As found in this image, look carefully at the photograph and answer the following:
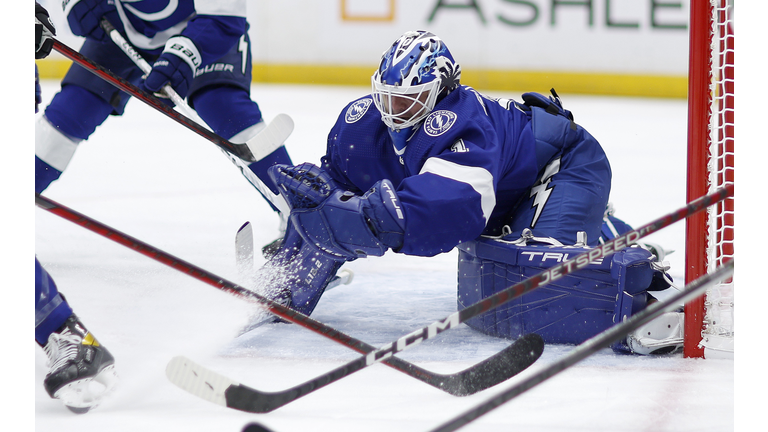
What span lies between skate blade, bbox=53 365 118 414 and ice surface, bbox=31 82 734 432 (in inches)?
1.1

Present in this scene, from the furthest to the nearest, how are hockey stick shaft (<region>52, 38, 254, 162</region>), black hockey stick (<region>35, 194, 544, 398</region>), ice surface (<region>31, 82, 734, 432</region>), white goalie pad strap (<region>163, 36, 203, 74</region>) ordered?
white goalie pad strap (<region>163, 36, 203, 74</region>) → hockey stick shaft (<region>52, 38, 254, 162</region>) → black hockey stick (<region>35, 194, 544, 398</region>) → ice surface (<region>31, 82, 734, 432</region>)

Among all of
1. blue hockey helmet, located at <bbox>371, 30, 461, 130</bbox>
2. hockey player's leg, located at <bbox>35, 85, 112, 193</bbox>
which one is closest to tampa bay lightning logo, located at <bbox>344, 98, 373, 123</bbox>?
blue hockey helmet, located at <bbox>371, 30, 461, 130</bbox>

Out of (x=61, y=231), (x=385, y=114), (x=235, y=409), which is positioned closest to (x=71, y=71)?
(x=61, y=231)

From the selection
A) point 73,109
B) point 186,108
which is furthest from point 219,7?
point 73,109

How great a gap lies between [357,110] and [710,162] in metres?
0.90

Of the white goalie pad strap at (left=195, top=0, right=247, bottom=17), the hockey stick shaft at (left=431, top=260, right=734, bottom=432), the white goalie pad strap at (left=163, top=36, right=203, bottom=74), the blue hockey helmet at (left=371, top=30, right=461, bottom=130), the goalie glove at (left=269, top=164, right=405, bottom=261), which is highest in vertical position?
the white goalie pad strap at (left=195, top=0, right=247, bottom=17)

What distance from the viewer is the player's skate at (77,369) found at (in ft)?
5.27

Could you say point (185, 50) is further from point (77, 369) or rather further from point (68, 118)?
point (77, 369)

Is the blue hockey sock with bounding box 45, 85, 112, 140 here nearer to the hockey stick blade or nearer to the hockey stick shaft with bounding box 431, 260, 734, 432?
the hockey stick blade

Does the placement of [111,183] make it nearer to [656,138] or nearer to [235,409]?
[235,409]

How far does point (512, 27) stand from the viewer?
22.0 feet

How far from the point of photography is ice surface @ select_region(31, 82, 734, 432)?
1.60 metres

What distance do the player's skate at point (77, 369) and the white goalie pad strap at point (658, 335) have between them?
119 centimetres

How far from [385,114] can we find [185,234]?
1.47m
